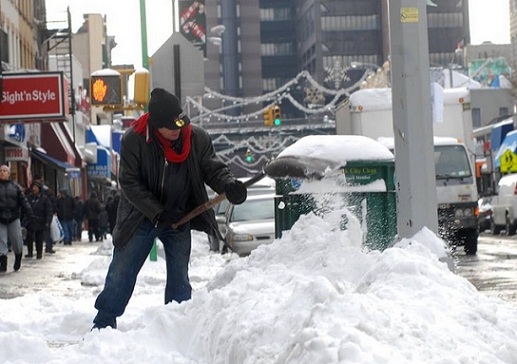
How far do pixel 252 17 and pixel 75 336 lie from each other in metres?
187

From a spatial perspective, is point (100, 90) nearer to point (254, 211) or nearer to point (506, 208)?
point (254, 211)

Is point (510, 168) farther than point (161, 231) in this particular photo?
Yes

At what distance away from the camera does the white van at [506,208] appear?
37.1 m

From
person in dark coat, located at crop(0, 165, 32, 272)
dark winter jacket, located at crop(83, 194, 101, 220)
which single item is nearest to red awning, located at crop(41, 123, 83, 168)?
dark winter jacket, located at crop(83, 194, 101, 220)

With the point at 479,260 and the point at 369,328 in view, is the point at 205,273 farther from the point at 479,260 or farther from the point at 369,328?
the point at 369,328

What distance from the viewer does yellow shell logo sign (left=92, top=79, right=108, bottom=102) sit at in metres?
24.1

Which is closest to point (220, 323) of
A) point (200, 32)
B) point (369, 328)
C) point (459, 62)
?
point (369, 328)

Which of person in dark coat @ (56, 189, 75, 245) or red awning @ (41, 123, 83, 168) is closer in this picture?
person in dark coat @ (56, 189, 75, 245)

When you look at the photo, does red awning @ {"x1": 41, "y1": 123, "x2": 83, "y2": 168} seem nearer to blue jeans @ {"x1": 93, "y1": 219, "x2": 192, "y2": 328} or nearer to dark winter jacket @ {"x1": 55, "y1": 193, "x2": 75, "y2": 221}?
dark winter jacket @ {"x1": 55, "y1": 193, "x2": 75, "y2": 221}

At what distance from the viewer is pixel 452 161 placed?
22.7 metres

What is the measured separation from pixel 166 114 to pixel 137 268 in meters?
1.13

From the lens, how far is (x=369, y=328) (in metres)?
5.50

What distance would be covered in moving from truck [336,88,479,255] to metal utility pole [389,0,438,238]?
34.4ft

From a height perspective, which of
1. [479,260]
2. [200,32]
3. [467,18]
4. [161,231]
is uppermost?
[467,18]
